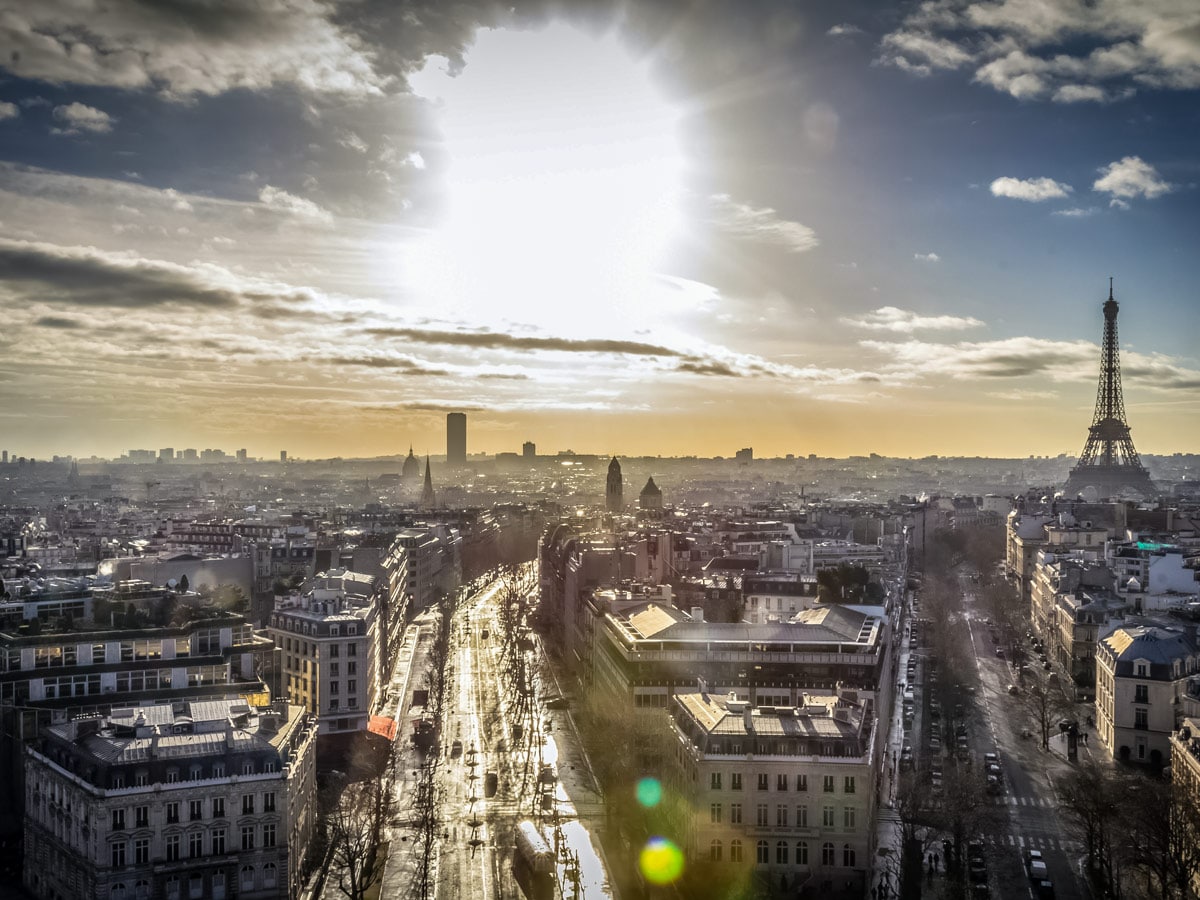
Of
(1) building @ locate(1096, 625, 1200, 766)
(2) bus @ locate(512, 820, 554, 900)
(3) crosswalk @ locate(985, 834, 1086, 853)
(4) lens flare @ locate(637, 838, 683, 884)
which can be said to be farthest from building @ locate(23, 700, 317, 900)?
(1) building @ locate(1096, 625, 1200, 766)

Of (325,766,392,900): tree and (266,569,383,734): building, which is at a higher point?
(266,569,383,734): building

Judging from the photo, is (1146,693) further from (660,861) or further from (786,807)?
(660,861)

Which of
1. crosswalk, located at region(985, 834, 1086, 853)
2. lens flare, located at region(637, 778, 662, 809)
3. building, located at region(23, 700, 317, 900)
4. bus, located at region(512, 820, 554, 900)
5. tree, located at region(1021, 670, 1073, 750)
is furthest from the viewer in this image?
tree, located at region(1021, 670, 1073, 750)

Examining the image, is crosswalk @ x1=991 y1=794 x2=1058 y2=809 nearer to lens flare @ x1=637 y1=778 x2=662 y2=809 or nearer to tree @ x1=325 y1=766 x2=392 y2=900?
lens flare @ x1=637 y1=778 x2=662 y2=809

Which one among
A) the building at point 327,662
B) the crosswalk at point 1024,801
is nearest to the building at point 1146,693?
the crosswalk at point 1024,801

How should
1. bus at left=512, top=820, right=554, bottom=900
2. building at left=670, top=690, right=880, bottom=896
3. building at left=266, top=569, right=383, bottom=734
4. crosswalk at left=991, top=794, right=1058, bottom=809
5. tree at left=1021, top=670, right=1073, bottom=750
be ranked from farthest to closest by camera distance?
tree at left=1021, top=670, right=1073, bottom=750 → building at left=266, top=569, right=383, bottom=734 → crosswalk at left=991, top=794, right=1058, bottom=809 → building at left=670, top=690, right=880, bottom=896 → bus at left=512, top=820, right=554, bottom=900

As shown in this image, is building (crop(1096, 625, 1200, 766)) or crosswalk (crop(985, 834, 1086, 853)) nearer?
crosswalk (crop(985, 834, 1086, 853))

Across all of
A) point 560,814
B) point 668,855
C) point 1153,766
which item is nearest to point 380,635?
point 560,814

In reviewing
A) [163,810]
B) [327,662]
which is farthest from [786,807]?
[327,662]
